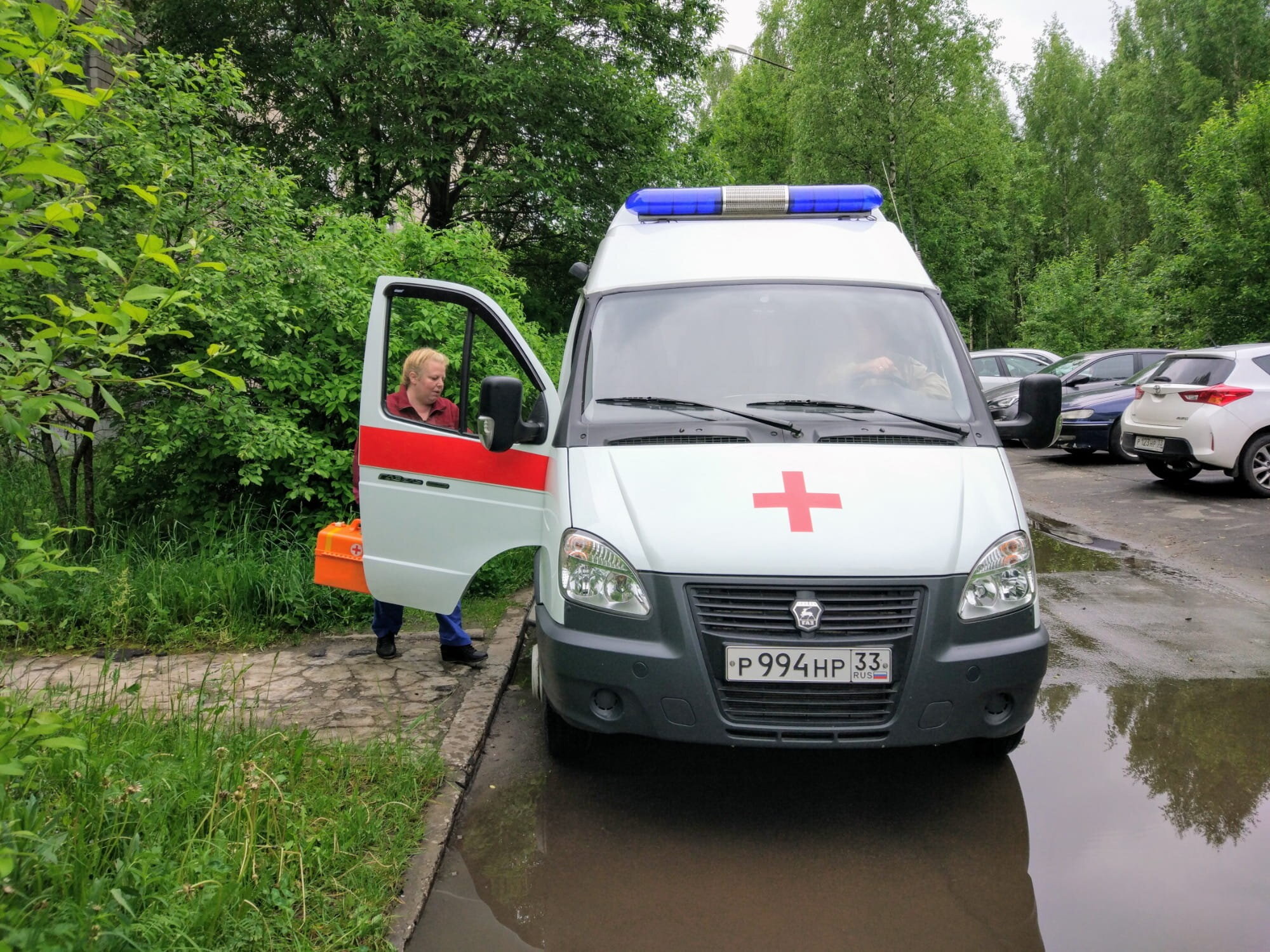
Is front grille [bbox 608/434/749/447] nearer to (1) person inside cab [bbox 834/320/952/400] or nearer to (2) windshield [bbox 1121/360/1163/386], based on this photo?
(1) person inside cab [bbox 834/320/952/400]

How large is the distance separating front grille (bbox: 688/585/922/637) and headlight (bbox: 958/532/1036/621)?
0.22 meters

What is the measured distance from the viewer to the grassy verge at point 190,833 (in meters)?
2.50

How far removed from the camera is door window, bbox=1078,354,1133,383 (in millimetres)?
A: 16734

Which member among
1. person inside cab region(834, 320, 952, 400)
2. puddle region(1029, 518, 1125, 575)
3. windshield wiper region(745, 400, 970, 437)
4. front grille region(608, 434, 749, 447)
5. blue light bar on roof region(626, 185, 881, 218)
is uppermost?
blue light bar on roof region(626, 185, 881, 218)

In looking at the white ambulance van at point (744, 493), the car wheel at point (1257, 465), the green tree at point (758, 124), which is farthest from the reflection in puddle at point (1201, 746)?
the green tree at point (758, 124)

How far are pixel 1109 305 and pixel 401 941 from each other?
90.4 feet

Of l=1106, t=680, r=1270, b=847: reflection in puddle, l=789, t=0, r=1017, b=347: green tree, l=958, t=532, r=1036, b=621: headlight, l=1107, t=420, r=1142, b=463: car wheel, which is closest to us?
l=958, t=532, r=1036, b=621: headlight

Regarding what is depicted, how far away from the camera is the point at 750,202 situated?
555 centimetres

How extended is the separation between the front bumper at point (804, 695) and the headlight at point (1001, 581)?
0.16 feet

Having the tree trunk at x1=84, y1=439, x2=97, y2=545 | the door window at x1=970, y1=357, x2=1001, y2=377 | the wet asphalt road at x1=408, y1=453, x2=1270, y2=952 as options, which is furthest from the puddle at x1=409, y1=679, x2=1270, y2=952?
the door window at x1=970, y1=357, x2=1001, y2=377

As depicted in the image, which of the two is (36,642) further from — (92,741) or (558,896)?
(558,896)

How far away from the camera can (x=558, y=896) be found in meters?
3.29

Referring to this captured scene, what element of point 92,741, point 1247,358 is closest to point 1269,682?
point 92,741

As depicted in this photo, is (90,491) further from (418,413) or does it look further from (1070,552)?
(1070,552)
